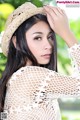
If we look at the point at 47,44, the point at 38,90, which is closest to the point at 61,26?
the point at 47,44

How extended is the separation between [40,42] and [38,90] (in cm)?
18

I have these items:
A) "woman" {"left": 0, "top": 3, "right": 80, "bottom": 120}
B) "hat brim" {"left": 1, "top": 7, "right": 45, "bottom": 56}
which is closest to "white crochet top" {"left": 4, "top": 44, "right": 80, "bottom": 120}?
"woman" {"left": 0, "top": 3, "right": 80, "bottom": 120}

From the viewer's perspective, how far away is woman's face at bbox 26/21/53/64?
1.21 meters

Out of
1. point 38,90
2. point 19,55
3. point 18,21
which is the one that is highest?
point 18,21

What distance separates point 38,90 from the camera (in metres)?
1.13

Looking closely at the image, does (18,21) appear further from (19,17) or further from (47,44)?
(47,44)

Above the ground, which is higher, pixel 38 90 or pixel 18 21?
pixel 18 21

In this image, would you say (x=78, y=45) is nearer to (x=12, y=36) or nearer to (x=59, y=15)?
(x=59, y=15)

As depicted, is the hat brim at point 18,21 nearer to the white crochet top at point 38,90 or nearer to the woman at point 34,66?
the woman at point 34,66

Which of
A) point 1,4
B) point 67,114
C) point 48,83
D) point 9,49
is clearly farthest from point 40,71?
point 67,114

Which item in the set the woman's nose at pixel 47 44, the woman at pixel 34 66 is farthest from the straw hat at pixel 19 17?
the woman's nose at pixel 47 44

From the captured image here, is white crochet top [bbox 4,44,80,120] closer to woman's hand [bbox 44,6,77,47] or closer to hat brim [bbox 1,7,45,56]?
woman's hand [bbox 44,6,77,47]

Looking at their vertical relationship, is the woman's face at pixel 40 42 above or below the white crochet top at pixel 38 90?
above

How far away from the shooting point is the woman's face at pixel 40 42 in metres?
1.21
